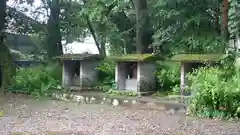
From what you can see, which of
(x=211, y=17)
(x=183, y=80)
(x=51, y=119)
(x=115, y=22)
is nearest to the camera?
(x=51, y=119)

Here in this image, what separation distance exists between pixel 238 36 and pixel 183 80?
1.98 m

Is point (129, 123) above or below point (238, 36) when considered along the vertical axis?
below

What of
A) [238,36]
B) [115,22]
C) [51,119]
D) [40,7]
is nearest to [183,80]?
[238,36]

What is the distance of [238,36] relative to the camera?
9047 mm

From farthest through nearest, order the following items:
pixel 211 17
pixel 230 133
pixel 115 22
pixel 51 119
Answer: pixel 115 22, pixel 211 17, pixel 51 119, pixel 230 133

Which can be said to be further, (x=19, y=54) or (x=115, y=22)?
(x=19, y=54)

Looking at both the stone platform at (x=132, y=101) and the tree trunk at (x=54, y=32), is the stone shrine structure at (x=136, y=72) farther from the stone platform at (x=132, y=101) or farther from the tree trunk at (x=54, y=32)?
the tree trunk at (x=54, y=32)

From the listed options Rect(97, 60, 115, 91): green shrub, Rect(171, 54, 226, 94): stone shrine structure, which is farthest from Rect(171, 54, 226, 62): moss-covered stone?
Rect(97, 60, 115, 91): green shrub

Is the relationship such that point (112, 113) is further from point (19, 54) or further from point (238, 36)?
point (19, 54)

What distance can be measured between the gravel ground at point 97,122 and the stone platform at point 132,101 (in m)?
0.26

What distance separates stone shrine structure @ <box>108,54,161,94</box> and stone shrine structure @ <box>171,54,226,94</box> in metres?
1.07

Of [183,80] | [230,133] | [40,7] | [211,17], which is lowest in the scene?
[230,133]

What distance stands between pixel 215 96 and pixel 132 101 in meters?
2.51

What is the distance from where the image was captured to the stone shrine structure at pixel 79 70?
12203 mm
